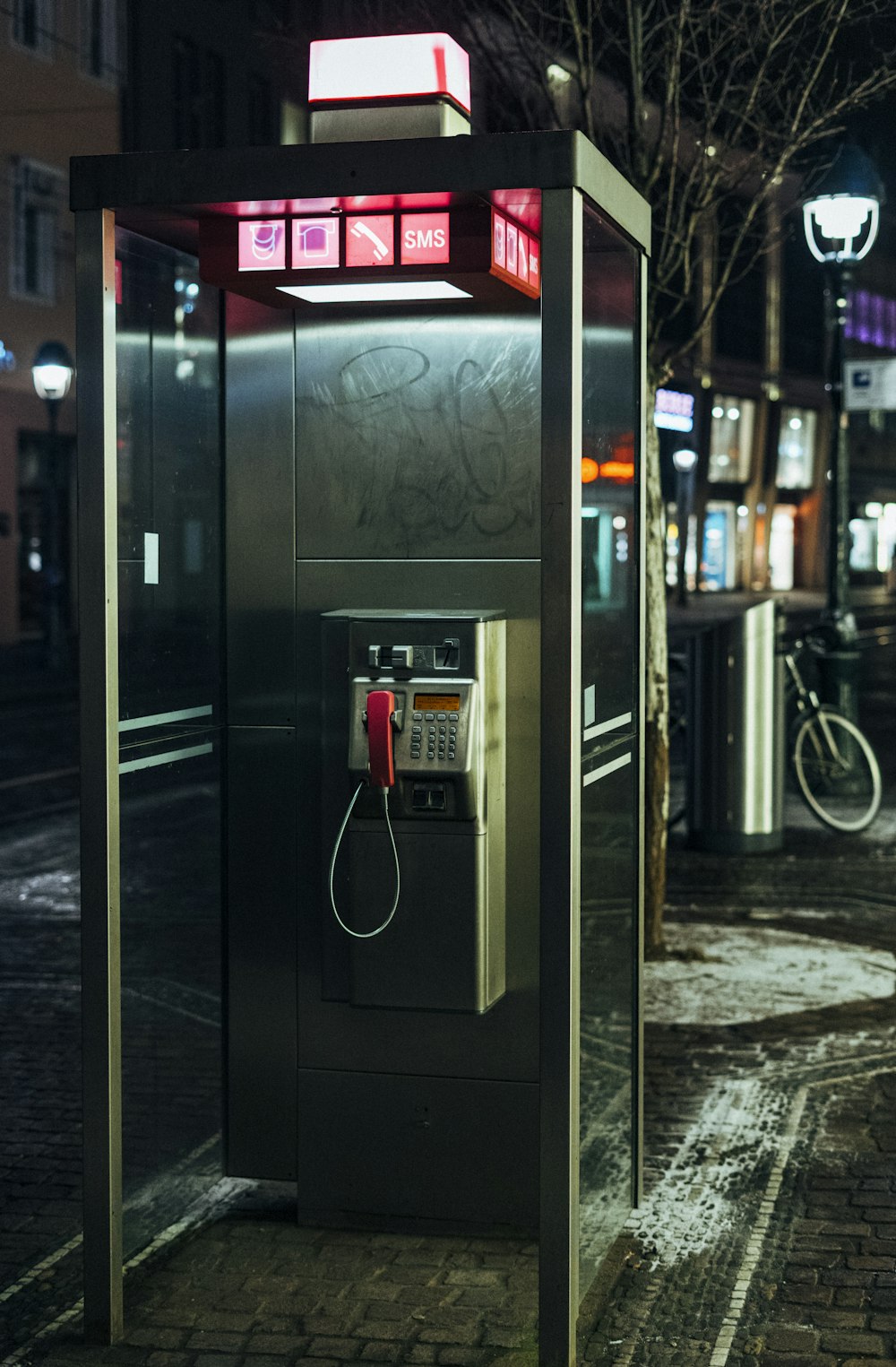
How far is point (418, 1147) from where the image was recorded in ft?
16.6

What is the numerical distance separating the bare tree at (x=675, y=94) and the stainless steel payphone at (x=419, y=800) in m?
2.53

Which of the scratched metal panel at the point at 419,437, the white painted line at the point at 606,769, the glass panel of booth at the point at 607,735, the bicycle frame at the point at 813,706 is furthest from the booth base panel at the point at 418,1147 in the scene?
the bicycle frame at the point at 813,706

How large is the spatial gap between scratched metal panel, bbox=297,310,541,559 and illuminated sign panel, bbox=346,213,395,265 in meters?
0.64

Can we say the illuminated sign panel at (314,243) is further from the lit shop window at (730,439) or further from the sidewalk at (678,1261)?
the lit shop window at (730,439)

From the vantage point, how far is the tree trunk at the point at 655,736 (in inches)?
316

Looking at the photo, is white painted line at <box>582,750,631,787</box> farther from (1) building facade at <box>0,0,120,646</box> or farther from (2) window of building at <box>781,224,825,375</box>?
(2) window of building at <box>781,224,825,375</box>

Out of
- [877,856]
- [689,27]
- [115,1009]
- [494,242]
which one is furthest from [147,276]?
[877,856]

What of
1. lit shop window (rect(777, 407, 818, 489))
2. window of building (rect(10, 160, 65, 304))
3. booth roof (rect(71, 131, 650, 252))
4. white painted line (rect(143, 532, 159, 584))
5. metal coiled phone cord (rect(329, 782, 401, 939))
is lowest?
metal coiled phone cord (rect(329, 782, 401, 939))

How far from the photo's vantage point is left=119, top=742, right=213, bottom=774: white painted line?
4.59 m

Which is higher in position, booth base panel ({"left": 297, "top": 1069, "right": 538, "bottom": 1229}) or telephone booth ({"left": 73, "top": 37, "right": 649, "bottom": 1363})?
telephone booth ({"left": 73, "top": 37, "right": 649, "bottom": 1363})

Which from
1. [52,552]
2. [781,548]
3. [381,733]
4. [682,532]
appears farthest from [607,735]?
[781,548]

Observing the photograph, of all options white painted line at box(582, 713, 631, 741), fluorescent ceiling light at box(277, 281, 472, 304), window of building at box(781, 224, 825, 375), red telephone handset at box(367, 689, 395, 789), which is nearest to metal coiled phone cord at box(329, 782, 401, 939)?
red telephone handset at box(367, 689, 395, 789)

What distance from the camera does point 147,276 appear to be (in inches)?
187

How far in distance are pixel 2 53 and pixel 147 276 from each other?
2847cm
